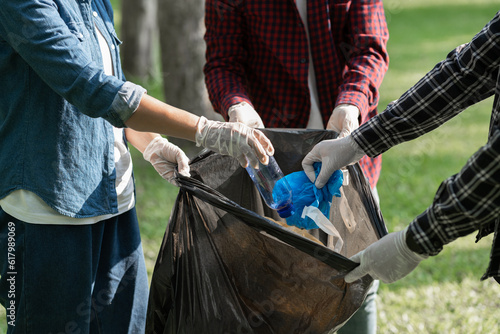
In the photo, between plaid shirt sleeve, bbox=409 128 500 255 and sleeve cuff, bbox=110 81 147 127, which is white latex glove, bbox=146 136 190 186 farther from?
plaid shirt sleeve, bbox=409 128 500 255

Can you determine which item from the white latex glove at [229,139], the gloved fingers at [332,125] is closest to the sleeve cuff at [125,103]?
the white latex glove at [229,139]

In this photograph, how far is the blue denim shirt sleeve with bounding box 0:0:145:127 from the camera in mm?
1636

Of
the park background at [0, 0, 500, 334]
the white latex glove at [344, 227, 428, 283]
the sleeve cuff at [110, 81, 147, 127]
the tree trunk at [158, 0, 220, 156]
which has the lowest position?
the park background at [0, 0, 500, 334]

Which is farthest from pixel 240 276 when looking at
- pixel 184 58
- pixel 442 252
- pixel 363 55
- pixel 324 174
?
pixel 184 58

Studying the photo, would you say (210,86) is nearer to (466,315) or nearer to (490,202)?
(490,202)

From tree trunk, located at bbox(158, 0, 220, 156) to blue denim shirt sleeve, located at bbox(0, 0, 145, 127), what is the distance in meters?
4.15

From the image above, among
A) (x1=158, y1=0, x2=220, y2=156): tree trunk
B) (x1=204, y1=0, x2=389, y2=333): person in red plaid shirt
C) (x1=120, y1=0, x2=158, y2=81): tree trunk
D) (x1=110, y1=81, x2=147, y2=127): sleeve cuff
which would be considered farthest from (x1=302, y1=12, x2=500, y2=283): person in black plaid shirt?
(x1=120, y1=0, x2=158, y2=81): tree trunk

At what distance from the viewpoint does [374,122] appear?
2.04m

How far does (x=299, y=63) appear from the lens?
2.35 m

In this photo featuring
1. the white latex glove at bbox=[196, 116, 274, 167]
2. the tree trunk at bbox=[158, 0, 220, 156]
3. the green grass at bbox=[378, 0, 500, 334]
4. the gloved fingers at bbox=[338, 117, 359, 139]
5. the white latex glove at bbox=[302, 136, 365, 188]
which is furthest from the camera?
the tree trunk at bbox=[158, 0, 220, 156]

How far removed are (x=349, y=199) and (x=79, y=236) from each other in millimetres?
915

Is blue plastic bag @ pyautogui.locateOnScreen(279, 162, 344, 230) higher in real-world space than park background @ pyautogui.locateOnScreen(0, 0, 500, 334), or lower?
higher

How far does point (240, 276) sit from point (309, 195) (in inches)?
15.7

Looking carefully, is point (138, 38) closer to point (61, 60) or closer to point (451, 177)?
point (61, 60)
